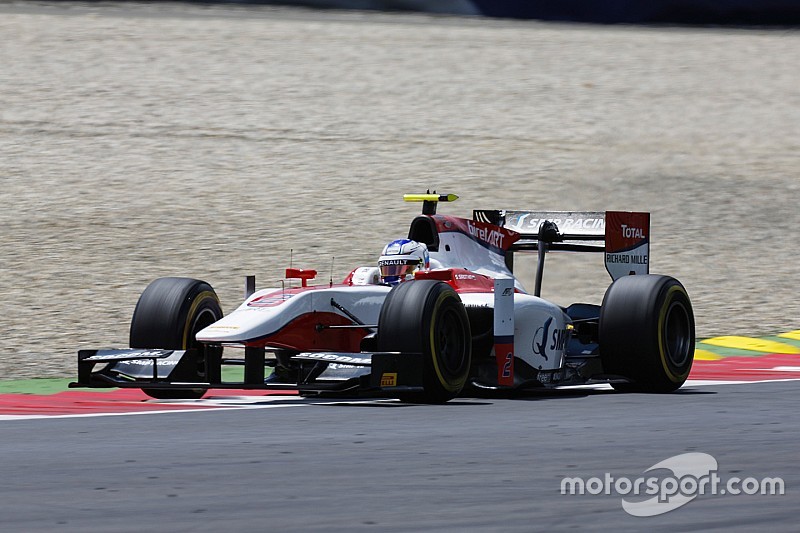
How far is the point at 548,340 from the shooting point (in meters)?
11.9

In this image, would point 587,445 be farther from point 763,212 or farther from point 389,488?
point 763,212

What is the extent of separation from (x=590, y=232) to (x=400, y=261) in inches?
92.3

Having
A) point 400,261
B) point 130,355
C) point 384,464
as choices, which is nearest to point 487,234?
point 400,261

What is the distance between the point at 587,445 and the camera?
845 centimetres

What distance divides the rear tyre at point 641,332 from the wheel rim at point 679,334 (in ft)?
0.39

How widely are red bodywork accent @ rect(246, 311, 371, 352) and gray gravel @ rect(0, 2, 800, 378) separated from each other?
3.17 meters

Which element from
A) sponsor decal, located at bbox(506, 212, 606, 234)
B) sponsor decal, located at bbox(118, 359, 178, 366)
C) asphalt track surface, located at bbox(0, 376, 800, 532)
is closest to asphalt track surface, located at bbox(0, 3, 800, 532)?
asphalt track surface, located at bbox(0, 376, 800, 532)

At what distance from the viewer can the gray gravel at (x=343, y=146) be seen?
18375 mm

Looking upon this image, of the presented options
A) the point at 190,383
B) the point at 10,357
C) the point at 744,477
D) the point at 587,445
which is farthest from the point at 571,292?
the point at 744,477

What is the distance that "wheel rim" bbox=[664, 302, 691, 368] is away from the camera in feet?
40.5

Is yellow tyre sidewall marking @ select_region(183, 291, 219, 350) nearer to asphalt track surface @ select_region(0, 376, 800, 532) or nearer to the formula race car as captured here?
the formula race car

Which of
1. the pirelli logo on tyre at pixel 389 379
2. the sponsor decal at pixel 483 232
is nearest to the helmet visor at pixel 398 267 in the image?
the sponsor decal at pixel 483 232

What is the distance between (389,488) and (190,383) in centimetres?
Answer: 412

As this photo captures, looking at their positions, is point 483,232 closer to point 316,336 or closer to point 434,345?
point 316,336
